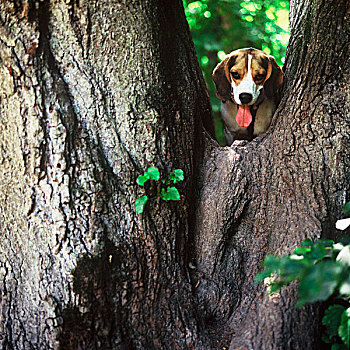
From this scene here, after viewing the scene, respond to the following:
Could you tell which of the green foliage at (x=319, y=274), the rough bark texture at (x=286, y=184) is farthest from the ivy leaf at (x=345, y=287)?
the rough bark texture at (x=286, y=184)

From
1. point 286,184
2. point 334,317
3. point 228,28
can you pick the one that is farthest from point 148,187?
point 228,28

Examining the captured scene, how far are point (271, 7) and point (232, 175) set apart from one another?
518 cm

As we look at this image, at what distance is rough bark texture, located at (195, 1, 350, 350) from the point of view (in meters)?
2.75

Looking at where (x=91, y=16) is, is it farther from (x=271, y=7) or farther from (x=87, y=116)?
(x=271, y=7)

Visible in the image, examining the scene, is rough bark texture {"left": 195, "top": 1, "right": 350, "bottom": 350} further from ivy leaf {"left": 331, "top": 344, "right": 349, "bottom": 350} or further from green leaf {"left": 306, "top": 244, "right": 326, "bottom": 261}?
green leaf {"left": 306, "top": 244, "right": 326, "bottom": 261}

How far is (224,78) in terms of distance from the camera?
3.82m

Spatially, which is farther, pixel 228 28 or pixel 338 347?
pixel 228 28

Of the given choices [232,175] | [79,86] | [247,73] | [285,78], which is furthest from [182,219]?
[247,73]

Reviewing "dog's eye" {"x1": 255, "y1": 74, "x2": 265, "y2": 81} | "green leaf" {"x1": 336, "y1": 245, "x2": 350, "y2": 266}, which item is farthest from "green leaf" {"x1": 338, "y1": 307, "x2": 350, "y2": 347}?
"dog's eye" {"x1": 255, "y1": 74, "x2": 265, "y2": 81}

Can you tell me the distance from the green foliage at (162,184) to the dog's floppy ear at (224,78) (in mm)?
1440

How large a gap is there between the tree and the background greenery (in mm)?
3562

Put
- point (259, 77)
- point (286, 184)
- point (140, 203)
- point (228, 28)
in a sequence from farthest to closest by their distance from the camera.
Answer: point (228, 28), point (259, 77), point (286, 184), point (140, 203)

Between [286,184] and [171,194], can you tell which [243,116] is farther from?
[171,194]

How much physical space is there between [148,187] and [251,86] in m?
1.55
